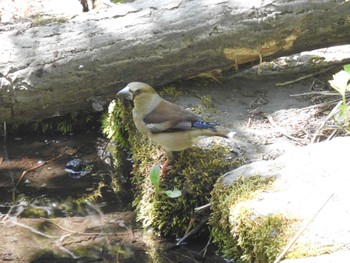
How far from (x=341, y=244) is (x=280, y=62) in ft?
10.8

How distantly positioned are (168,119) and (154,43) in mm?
1150

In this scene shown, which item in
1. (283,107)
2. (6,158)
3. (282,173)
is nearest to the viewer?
(282,173)

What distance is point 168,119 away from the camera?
4836mm

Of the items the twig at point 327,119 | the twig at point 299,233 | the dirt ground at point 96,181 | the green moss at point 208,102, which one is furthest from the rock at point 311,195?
the green moss at point 208,102

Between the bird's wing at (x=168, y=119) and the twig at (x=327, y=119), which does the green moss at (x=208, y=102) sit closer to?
the bird's wing at (x=168, y=119)

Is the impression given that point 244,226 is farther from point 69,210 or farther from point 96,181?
point 96,181

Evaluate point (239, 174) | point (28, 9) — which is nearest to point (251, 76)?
point (239, 174)

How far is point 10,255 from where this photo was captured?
4.66 metres

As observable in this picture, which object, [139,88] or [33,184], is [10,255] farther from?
[139,88]

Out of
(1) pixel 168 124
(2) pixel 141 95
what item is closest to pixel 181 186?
(1) pixel 168 124

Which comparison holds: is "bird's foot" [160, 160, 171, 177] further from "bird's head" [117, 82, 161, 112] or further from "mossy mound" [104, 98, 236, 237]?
"bird's head" [117, 82, 161, 112]

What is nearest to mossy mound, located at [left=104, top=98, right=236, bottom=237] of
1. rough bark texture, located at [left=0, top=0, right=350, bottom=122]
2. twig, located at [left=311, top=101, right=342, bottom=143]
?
twig, located at [left=311, top=101, right=342, bottom=143]

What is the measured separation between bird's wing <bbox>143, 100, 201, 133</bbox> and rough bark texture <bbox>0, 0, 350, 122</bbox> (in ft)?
3.05

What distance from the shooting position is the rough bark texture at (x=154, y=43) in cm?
572
